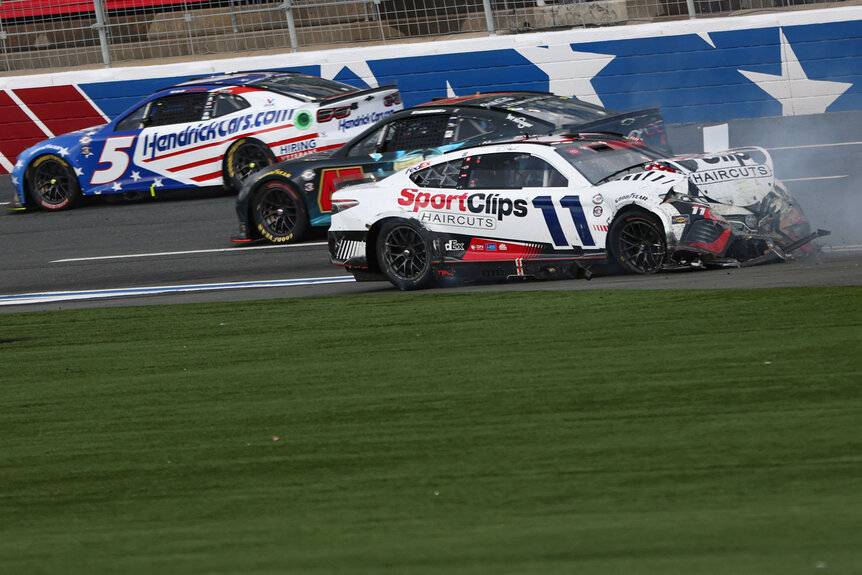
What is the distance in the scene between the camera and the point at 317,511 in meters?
5.74

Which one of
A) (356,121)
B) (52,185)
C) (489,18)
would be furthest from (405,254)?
(489,18)

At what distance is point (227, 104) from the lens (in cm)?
1712

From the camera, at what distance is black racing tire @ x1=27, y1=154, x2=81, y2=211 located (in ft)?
60.5

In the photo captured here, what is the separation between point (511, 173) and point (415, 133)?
274cm

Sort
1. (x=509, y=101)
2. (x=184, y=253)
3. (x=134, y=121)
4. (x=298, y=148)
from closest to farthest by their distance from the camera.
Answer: (x=509, y=101), (x=184, y=253), (x=298, y=148), (x=134, y=121)

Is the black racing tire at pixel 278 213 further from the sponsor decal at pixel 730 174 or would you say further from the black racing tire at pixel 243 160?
the sponsor decal at pixel 730 174

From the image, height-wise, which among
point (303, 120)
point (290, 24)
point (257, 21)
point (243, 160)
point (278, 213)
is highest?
point (257, 21)

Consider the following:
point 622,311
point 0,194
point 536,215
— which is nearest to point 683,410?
point 622,311

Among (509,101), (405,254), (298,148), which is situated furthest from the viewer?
(298,148)

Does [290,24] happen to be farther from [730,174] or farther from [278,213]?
[730,174]

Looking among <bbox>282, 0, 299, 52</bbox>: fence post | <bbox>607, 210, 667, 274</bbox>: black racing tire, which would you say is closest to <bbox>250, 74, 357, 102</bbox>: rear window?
<bbox>282, 0, 299, 52</bbox>: fence post

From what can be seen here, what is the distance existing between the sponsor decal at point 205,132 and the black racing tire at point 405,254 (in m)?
5.10

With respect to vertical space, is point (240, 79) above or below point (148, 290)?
above

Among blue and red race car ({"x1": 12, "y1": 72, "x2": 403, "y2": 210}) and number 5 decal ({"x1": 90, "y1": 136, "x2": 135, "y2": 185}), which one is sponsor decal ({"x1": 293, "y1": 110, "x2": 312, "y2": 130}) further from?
number 5 decal ({"x1": 90, "y1": 136, "x2": 135, "y2": 185})
